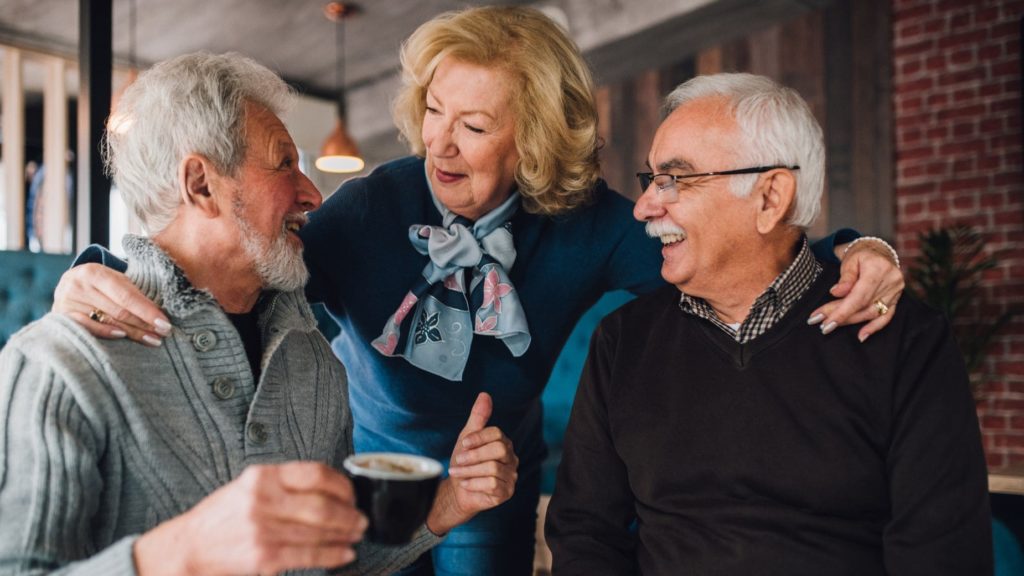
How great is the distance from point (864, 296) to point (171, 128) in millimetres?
1153

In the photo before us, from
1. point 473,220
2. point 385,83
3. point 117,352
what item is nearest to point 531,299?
point 473,220

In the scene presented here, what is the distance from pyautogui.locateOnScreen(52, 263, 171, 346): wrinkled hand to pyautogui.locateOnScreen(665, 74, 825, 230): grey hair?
986 millimetres

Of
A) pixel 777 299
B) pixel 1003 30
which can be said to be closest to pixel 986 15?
pixel 1003 30

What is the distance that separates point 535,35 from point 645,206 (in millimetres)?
451

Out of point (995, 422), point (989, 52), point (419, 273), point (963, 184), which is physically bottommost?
point (995, 422)

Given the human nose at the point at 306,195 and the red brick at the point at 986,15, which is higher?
the red brick at the point at 986,15

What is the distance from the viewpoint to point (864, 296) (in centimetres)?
140

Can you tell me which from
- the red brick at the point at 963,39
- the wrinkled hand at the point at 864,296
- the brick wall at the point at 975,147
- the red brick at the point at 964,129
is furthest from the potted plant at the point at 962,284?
the wrinkled hand at the point at 864,296

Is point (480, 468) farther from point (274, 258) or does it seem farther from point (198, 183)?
point (198, 183)

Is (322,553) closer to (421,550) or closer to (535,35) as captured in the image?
(421,550)

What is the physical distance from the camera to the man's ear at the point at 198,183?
4.28ft

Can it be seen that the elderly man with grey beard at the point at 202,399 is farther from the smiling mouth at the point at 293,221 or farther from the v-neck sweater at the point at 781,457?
the v-neck sweater at the point at 781,457

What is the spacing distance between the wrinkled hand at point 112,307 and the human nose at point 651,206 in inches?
33.9

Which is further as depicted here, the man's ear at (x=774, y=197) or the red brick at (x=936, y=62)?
the red brick at (x=936, y=62)
